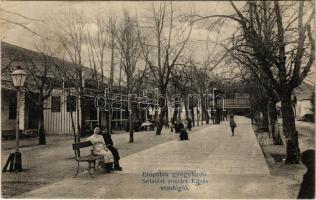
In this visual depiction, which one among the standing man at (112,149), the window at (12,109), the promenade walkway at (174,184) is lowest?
the promenade walkway at (174,184)

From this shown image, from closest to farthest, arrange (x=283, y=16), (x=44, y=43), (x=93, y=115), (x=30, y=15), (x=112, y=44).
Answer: (x=30, y=15)
(x=283, y=16)
(x=44, y=43)
(x=112, y=44)
(x=93, y=115)

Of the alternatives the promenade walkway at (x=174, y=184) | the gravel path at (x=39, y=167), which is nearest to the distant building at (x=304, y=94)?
the promenade walkway at (x=174, y=184)

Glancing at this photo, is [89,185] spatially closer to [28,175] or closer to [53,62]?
[28,175]

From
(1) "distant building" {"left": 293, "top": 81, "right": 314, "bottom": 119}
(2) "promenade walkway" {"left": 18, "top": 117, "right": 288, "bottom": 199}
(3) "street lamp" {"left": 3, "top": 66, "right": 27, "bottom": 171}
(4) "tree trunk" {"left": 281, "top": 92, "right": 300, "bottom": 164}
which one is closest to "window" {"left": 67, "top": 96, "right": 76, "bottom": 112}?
(3) "street lamp" {"left": 3, "top": 66, "right": 27, "bottom": 171}

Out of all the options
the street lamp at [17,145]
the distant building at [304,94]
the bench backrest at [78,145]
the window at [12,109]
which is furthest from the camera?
the window at [12,109]

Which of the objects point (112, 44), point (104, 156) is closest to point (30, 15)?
point (104, 156)

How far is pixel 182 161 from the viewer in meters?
11.8

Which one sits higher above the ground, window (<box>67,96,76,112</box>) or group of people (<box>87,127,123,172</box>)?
window (<box>67,96,76,112</box>)

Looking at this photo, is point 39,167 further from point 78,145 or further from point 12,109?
point 12,109

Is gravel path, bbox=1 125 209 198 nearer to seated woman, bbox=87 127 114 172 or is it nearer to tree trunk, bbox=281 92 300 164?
seated woman, bbox=87 127 114 172

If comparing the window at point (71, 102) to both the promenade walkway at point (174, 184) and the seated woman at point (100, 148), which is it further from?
the promenade walkway at point (174, 184)

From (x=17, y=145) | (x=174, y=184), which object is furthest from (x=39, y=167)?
(x=174, y=184)

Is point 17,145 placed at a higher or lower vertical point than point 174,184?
higher

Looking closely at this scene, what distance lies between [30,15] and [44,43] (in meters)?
4.36
